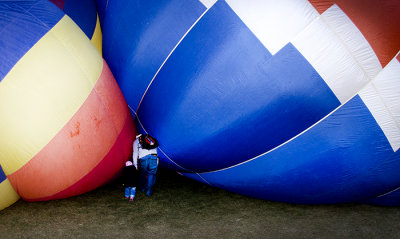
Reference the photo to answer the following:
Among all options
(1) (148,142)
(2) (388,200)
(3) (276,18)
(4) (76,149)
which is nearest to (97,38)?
(1) (148,142)

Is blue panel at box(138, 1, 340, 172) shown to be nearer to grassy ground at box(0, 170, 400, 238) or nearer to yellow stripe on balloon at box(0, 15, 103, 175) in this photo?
grassy ground at box(0, 170, 400, 238)

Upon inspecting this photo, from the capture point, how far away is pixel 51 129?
250 centimetres

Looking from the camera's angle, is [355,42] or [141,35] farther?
[141,35]

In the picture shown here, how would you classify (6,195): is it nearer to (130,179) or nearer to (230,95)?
(130,179)

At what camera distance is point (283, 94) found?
8.36 feet

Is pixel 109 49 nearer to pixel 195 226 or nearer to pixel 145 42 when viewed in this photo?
pixel 145 42

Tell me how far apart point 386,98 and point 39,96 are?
2.05m

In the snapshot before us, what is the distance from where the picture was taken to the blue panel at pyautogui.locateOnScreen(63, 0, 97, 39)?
3416 mm

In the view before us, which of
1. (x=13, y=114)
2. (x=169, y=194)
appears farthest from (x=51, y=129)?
(x=169, y=194)

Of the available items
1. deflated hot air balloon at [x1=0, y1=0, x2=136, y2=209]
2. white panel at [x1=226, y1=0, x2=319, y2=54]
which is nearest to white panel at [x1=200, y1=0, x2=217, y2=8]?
white panel at [x1=226, y1=0, x2=319, y2=54]

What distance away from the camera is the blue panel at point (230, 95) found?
2533 mm

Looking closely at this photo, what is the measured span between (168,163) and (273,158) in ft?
2.54

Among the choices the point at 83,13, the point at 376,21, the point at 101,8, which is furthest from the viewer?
the point at 101,8

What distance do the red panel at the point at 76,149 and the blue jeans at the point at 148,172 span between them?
0.22m
